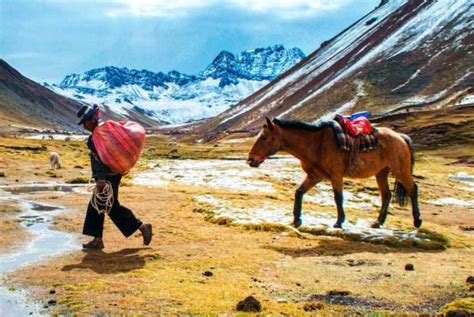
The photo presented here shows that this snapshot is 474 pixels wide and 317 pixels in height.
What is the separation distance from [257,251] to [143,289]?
15.1 ft

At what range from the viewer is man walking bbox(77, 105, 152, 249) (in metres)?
13.0

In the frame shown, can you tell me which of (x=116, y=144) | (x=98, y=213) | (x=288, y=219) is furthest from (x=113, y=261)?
(x=288, y=219)

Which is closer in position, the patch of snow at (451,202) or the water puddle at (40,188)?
the water puddle at (40,188)

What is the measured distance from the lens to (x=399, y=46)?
195500mm

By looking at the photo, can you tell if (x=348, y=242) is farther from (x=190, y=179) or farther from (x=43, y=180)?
(x=43, y=180)

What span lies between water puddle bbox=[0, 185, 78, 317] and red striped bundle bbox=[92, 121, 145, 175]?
7.43ft

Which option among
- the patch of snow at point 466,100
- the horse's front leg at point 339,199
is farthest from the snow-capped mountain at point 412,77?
the horse's front leg at point 339,199

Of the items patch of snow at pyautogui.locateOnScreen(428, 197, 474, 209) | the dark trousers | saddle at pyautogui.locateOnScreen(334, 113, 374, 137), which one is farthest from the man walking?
patch of snow at pyautogui.locateOnScreen(428, 197, 474, 209)

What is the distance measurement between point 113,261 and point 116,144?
10.0 ft

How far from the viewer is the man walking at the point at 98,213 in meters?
13.0

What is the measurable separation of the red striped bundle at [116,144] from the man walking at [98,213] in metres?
0.23

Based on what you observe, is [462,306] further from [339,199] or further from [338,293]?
[339,199]

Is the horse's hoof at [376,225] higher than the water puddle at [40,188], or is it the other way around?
the horse's hoof at [376,225]

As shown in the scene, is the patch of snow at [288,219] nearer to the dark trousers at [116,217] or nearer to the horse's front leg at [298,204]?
the horse's front leg at [298,204]
